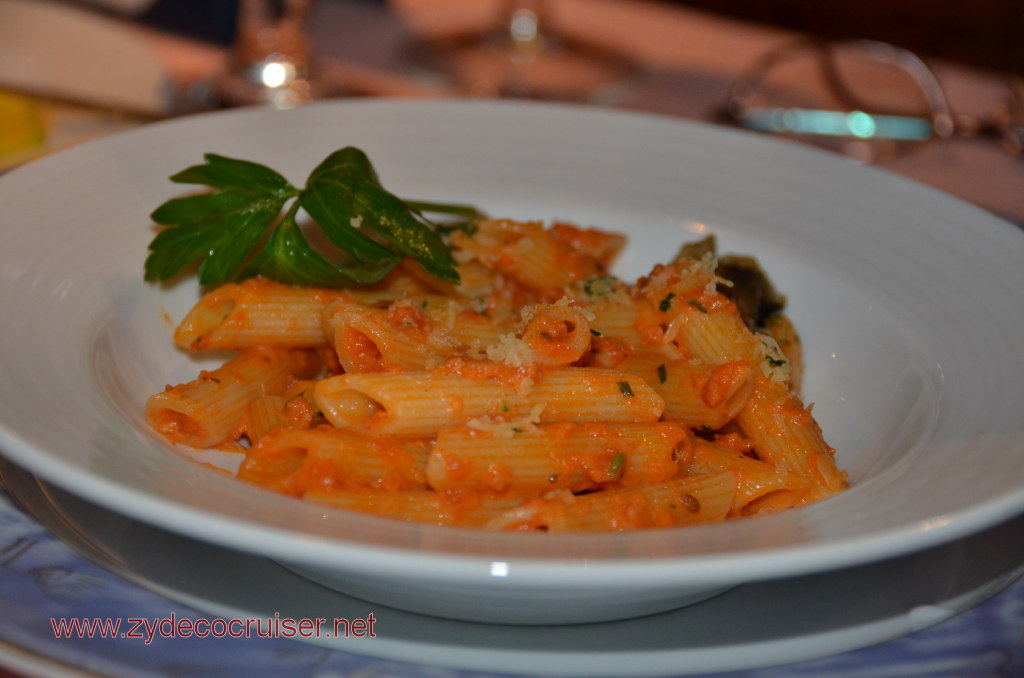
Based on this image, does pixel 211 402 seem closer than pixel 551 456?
No

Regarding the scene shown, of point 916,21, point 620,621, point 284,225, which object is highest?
point 916,21

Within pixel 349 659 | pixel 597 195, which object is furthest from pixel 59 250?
pixel 597 195

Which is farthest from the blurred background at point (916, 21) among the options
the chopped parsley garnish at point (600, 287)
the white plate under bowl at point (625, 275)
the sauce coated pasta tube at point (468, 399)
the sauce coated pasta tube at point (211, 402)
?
the sauce coated pasta tube at point (211, 402)

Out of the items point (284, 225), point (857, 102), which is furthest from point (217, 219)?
point (857, 102)

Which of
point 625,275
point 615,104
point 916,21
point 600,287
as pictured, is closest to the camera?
point 600,287

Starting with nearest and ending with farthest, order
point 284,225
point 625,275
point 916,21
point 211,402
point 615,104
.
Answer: point 211,402, point 284,225, point 625,275, point 615,104, point 916,21

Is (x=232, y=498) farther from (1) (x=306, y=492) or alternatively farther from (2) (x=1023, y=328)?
(2) (x=1023, y=328)

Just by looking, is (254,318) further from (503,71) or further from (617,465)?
(503,71)

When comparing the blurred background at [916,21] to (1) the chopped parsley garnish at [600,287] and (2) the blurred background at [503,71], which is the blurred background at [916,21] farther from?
(1) the chopped parsley garnish at [600,287]
